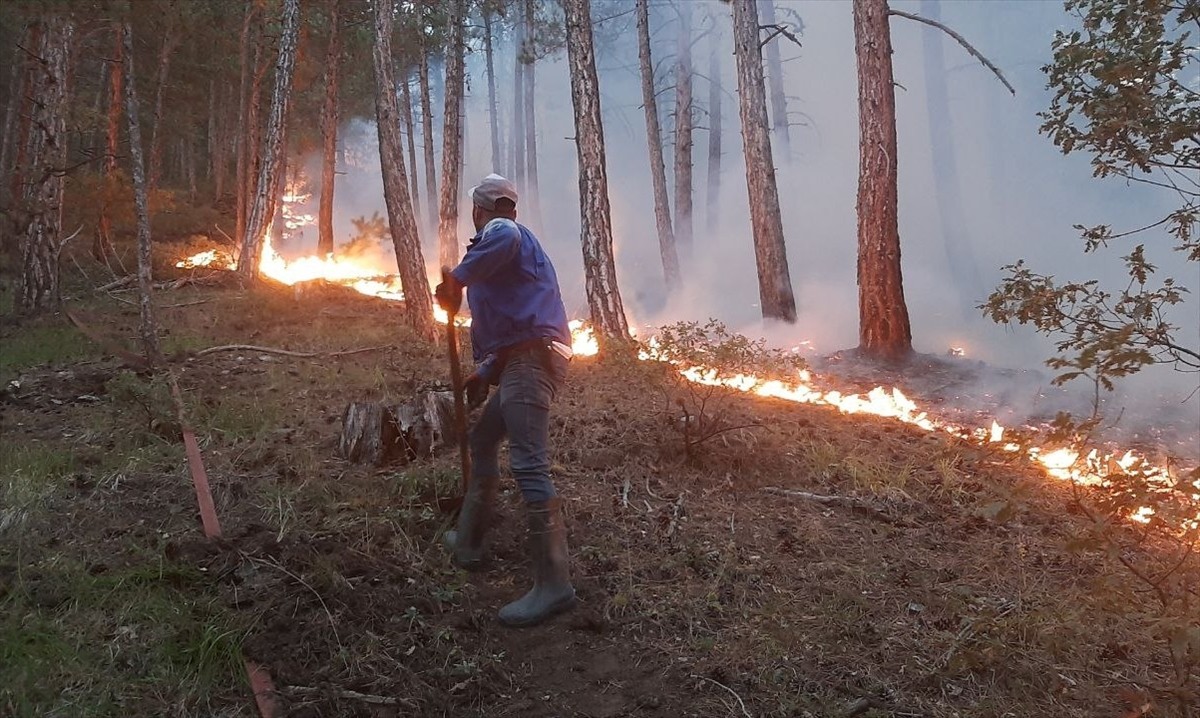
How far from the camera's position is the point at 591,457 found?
5.59 meters

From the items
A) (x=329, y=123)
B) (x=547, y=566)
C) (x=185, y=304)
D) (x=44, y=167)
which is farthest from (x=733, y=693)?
(x=329, y=123)

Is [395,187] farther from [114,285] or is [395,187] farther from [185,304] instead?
[114,285]

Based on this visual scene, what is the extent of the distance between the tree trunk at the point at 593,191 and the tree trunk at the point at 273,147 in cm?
611

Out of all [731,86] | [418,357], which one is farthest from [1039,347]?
[731,86]

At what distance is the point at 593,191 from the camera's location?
1001cm

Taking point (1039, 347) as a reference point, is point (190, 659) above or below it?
below

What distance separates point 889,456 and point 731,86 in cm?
3229

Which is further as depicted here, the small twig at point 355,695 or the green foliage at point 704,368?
the green foliage at point 704,368

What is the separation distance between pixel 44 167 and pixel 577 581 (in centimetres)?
981

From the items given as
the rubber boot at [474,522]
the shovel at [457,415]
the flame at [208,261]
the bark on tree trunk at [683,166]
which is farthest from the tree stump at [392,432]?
the bark on tree trunk at [683,166]

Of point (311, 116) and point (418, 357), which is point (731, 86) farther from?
point (418, 357)

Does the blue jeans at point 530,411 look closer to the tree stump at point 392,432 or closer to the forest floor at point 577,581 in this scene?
the forest floor at point 577,581

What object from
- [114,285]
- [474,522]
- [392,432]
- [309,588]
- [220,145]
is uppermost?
[220,145]

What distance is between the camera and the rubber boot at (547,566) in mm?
3670
